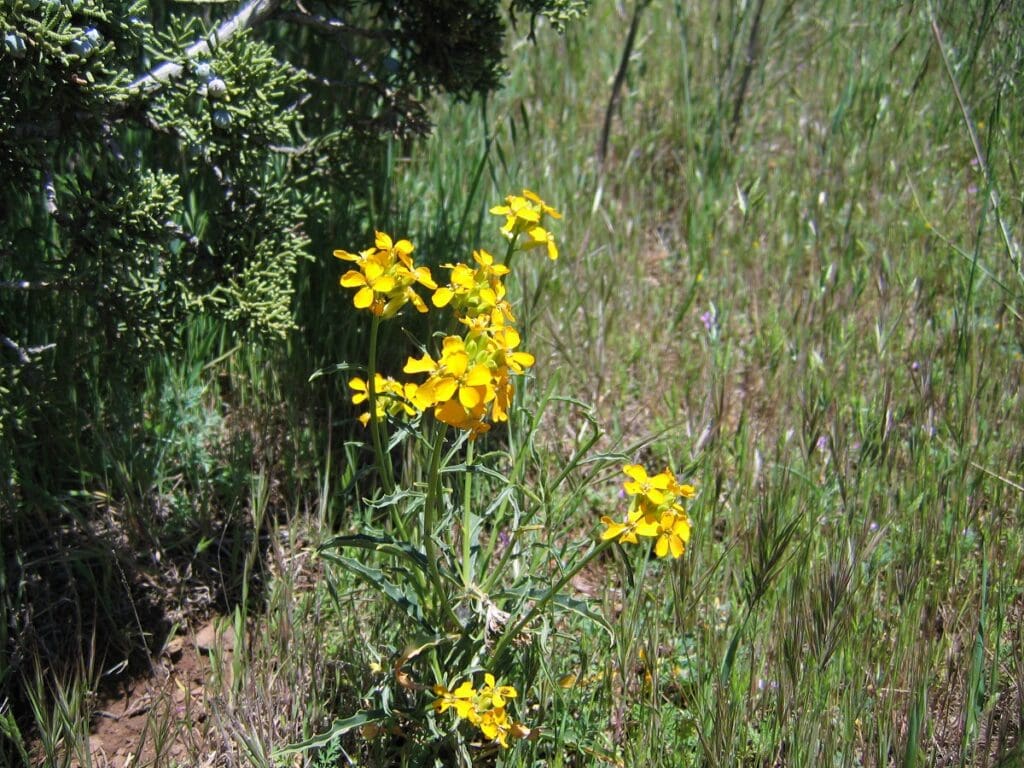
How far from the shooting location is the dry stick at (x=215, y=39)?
1.96 metres

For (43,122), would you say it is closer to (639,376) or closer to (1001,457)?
(639,376)

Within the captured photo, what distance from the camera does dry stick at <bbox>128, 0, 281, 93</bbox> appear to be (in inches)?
77.0

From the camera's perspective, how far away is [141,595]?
2273 mm

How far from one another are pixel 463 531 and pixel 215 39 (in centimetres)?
115

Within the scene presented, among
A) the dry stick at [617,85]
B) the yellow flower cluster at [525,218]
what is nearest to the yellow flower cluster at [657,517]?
the yellow flower cluster at [525,218]

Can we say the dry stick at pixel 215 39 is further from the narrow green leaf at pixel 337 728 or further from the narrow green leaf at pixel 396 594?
the narrow green leaf at pixel 337 728

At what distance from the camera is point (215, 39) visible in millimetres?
1999

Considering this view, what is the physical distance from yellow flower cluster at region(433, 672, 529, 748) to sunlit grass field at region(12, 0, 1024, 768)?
13 cm

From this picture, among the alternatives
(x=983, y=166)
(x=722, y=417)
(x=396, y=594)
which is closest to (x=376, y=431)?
(x=396, y=594)

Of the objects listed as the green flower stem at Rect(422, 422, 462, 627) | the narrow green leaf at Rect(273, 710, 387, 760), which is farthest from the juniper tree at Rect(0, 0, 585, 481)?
the narrow green leaf at Rect(273, 710, 387, 760)

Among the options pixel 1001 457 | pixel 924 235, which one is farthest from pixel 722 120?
pixel 1001 457

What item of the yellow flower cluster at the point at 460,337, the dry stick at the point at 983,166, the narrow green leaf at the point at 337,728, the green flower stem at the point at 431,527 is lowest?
the narrow green leaf at the point at 337,728

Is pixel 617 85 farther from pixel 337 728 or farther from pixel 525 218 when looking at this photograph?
pixel 337 728

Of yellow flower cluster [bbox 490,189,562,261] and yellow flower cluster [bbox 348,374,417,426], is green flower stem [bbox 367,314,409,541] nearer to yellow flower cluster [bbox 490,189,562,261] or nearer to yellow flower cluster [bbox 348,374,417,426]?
yellow flower cluster [bbox 348,374,417,426]
